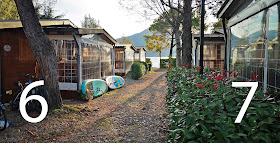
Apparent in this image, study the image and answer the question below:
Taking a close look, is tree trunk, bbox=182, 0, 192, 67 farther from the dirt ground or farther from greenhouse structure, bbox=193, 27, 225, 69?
greenhouse structure, bbox=193, 27, 225, 69

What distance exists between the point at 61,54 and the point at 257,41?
294 inches

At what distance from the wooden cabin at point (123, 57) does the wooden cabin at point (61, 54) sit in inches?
288

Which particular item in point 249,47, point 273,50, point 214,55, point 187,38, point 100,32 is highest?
point 100,32

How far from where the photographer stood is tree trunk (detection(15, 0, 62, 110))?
561 cm

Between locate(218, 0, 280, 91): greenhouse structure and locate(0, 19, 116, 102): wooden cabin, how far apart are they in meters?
5.26

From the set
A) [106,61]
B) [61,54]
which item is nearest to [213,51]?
[106,61]

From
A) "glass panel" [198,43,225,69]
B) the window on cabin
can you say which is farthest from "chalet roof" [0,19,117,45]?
"glass panel" [198,43,225,69]

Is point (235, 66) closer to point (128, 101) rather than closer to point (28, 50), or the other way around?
point (128, 101)

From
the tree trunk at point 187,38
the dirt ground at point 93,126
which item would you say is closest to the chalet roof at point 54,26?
the dirt ground at point 93,126

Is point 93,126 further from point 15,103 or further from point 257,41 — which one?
point 257,41

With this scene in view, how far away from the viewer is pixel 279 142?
5.45ft

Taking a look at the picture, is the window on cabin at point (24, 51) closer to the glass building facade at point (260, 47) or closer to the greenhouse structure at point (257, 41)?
the greenhouse structure at point (257, 41)

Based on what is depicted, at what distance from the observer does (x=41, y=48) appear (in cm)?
576

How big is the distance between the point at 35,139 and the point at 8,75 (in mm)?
4051
